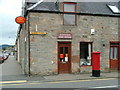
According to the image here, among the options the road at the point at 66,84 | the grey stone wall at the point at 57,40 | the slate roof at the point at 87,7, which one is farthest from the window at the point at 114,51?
the road at the point at 66,84

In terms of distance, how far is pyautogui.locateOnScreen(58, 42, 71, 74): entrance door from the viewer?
543 inches

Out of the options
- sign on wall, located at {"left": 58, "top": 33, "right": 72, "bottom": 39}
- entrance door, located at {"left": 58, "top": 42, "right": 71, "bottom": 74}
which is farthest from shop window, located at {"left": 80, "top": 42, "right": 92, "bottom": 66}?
sign on wall, located at {"left": 58, "top": 33, "right": 72, "bottom": 39}

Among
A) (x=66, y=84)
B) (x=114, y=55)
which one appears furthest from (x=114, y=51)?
(x=66, y=84)

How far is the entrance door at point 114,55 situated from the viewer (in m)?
15.2

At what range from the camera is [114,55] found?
15430 millimetres

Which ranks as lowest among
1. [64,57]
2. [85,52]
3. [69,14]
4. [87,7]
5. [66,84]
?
[66,84]

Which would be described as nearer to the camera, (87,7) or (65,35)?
(65,35)

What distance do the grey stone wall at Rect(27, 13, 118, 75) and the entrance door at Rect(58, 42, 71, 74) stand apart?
34 centimetres

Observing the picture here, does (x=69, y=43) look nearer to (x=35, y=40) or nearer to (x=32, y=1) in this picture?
(x=35, y=40)

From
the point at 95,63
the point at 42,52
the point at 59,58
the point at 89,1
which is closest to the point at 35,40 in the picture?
the point at 42,52

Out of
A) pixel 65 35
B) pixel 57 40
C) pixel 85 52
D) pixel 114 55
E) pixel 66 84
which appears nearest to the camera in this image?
pixel 66 84

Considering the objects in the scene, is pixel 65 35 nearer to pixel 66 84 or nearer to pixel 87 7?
pixel 87 7

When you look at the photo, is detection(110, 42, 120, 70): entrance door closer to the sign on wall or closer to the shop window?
the shop window

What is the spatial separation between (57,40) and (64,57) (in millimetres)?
1534
